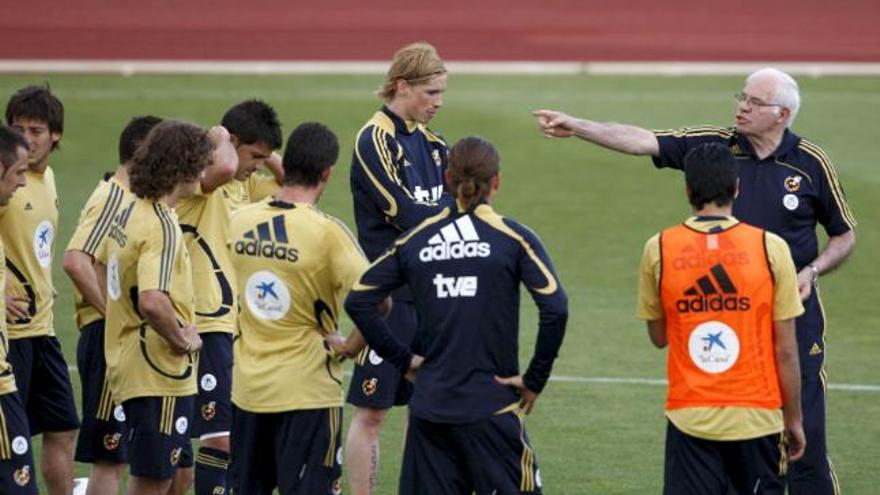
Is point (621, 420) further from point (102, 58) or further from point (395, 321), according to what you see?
point (102, 58)

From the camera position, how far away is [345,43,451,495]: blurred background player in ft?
26.4

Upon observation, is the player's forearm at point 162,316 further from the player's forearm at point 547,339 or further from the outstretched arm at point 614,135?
the outstretched arm at point 614,135

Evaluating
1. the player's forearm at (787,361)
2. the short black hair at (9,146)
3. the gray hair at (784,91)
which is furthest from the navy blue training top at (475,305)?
the gray hair at (784,91)

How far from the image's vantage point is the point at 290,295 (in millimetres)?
7129

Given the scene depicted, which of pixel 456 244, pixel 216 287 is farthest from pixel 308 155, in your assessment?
pixel 216 287

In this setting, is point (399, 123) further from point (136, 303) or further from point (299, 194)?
point (136, 303)

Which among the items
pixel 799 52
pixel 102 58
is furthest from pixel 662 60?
pixel 102 58

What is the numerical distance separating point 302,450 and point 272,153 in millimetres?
2015

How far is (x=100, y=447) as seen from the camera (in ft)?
26.3

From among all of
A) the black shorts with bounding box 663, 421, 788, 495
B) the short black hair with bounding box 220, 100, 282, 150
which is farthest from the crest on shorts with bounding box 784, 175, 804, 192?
the short black hair with bounding box 220, 100, 282, 150

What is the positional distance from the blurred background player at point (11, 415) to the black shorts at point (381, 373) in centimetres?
185

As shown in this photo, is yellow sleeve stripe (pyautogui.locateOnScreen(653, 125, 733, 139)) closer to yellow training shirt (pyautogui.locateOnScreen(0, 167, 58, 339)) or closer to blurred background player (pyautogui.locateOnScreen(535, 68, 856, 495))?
blurred background player (pyautogui.locateOnScreen(535, 68, 856, 495))

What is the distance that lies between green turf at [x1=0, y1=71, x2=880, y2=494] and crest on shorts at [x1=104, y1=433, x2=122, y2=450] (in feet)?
5.27

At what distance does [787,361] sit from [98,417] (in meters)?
3.26
